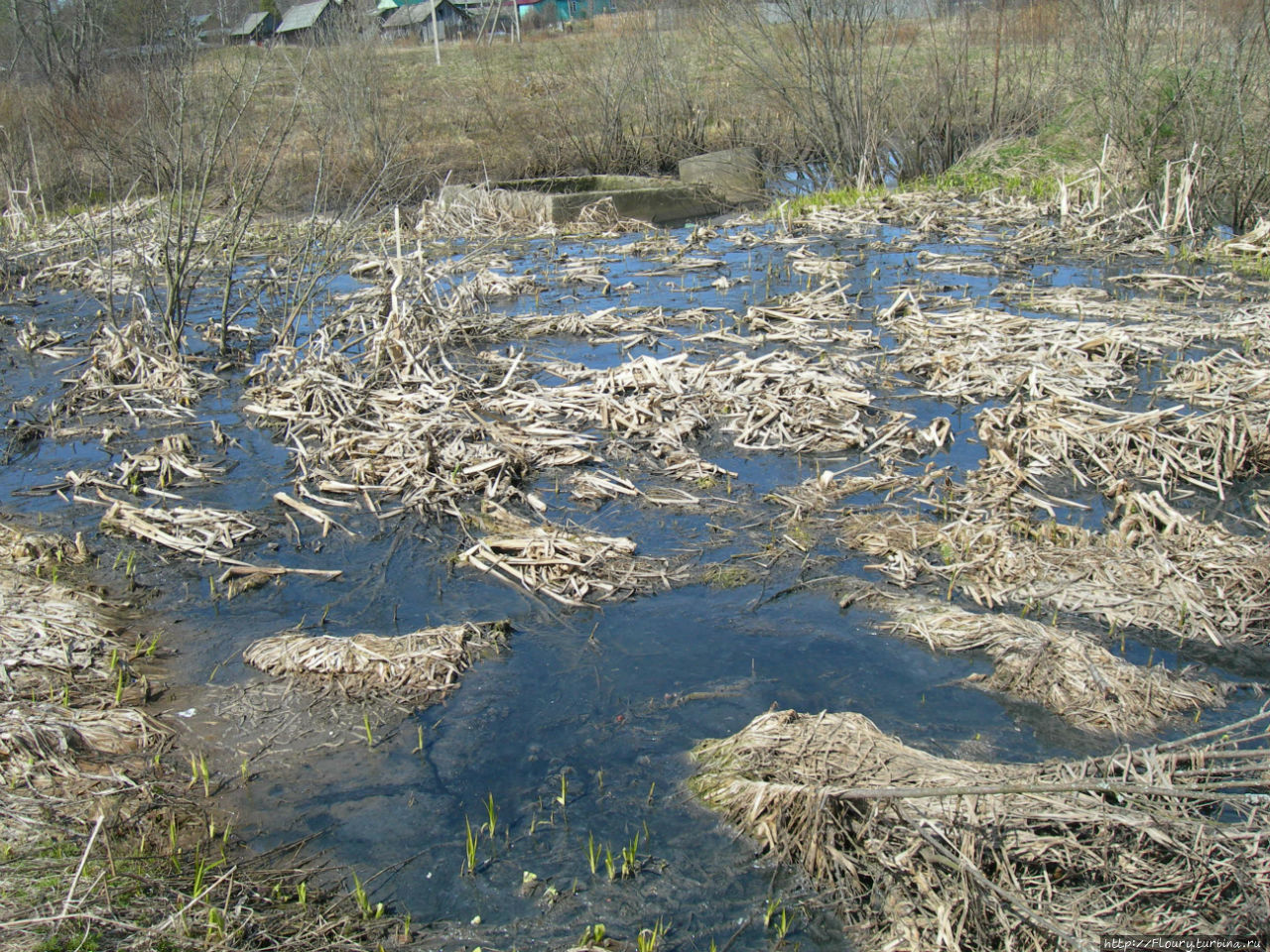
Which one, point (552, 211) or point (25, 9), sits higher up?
point (25, 9)

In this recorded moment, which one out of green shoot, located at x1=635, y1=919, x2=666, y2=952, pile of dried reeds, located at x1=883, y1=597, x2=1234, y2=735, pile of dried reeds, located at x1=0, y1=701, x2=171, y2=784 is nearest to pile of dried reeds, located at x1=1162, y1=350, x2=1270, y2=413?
pile of dried reeds, located at x1=883, y1=597, x2=1234, y2=735

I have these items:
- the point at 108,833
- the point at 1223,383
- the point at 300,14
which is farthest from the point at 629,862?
the point at 300,14

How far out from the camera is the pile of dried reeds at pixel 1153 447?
7332mm

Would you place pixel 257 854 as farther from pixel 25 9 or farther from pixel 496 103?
pixel 25 9

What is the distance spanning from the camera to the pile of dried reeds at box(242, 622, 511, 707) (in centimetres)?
542

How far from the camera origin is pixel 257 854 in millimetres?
4312

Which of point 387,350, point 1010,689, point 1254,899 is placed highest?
point 387,350

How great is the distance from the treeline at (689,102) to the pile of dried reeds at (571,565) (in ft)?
17.9

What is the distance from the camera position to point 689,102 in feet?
77.0

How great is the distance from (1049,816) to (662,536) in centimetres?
362

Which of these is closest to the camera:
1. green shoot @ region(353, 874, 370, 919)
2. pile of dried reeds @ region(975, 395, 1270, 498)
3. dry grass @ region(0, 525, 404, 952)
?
dry grass @ region(0, 525, 404, 952)

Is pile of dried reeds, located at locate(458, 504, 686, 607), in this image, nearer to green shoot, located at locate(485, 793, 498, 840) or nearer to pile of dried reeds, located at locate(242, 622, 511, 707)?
pile of dried reeds, located at locate(242, 622, 511, 707)

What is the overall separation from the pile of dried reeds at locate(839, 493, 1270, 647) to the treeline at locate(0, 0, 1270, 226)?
23.5 ft

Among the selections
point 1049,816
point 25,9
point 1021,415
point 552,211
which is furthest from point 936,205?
point 25,9
